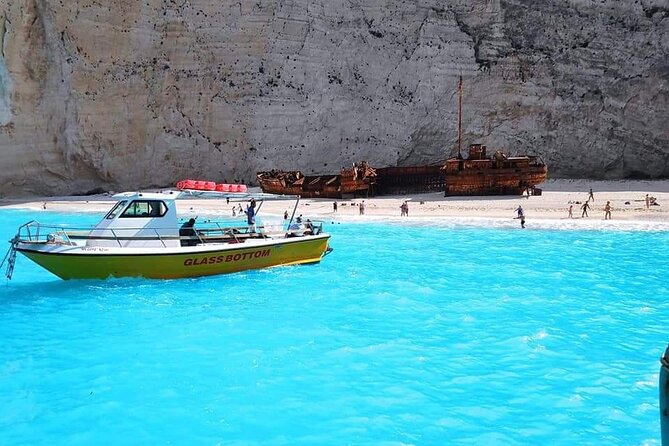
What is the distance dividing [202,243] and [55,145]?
36040 millimetres

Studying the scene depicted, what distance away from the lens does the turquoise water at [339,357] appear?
7.95 metres

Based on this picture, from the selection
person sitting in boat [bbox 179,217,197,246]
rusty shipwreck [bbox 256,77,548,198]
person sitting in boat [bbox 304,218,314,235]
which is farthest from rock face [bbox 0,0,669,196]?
person sitting in boat [bbox 179,217,197,246]

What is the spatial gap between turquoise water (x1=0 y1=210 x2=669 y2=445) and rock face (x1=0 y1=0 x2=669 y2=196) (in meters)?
30.7

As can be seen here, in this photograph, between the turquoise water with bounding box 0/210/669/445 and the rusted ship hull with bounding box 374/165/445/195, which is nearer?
the turquoise water with bounding box 0/210/669/445

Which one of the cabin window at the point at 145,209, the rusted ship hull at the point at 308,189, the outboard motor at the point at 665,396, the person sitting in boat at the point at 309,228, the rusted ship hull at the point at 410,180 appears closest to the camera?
the outboard motor at the point at 665,396

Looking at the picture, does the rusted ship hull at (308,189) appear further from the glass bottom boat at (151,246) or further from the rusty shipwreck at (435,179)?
the glass bottom boat at (151,246)

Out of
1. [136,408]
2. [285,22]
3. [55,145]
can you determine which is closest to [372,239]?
[136,408]

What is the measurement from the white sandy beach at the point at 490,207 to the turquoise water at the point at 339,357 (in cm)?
1105

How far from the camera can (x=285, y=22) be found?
49.2 m

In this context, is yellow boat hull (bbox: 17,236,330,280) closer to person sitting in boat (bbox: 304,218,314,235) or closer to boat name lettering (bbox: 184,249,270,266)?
boat name lettering (bbox: 184,249,270,266)

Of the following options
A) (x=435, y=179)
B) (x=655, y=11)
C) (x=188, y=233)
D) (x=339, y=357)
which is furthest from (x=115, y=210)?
(x=655, y=11)

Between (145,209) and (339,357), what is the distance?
8675mm

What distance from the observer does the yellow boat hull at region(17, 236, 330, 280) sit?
15195 mm

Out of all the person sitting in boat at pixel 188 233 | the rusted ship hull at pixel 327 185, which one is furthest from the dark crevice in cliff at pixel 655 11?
the person sitting in boat at pixel 188 233
